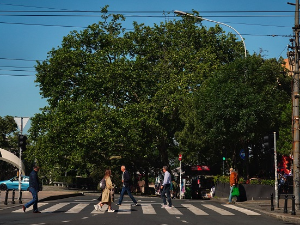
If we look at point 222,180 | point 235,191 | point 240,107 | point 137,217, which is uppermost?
point 240,107

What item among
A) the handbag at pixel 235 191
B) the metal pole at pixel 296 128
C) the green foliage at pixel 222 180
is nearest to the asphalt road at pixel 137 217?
the metal pole at pixel 296 128

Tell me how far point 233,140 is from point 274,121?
3631 millimetres

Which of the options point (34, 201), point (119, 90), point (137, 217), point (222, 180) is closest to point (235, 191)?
point (222, 180)

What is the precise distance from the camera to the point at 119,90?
176 ft

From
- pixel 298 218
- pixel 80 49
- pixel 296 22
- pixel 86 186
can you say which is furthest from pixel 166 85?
pixel 298 218

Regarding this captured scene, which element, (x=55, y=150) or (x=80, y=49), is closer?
(x=55, y=150)

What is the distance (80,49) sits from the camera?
191ft

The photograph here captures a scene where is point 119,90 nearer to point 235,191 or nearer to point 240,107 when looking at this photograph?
point 240,107

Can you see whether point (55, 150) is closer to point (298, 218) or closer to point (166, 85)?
point (166, 85)

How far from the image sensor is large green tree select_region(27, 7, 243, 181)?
50531 millimetres

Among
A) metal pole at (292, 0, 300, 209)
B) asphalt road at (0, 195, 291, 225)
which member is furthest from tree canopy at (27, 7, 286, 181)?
asphalt road at (0, 195, 291, 225)

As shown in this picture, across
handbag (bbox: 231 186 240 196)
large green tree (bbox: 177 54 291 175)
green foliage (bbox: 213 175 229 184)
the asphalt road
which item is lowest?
the asphalt road

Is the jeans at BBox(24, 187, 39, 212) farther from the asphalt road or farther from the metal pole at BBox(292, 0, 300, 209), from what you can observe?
the metal pole at BBox(292, 0, 300, 209)

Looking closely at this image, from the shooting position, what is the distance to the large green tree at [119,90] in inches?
1989
